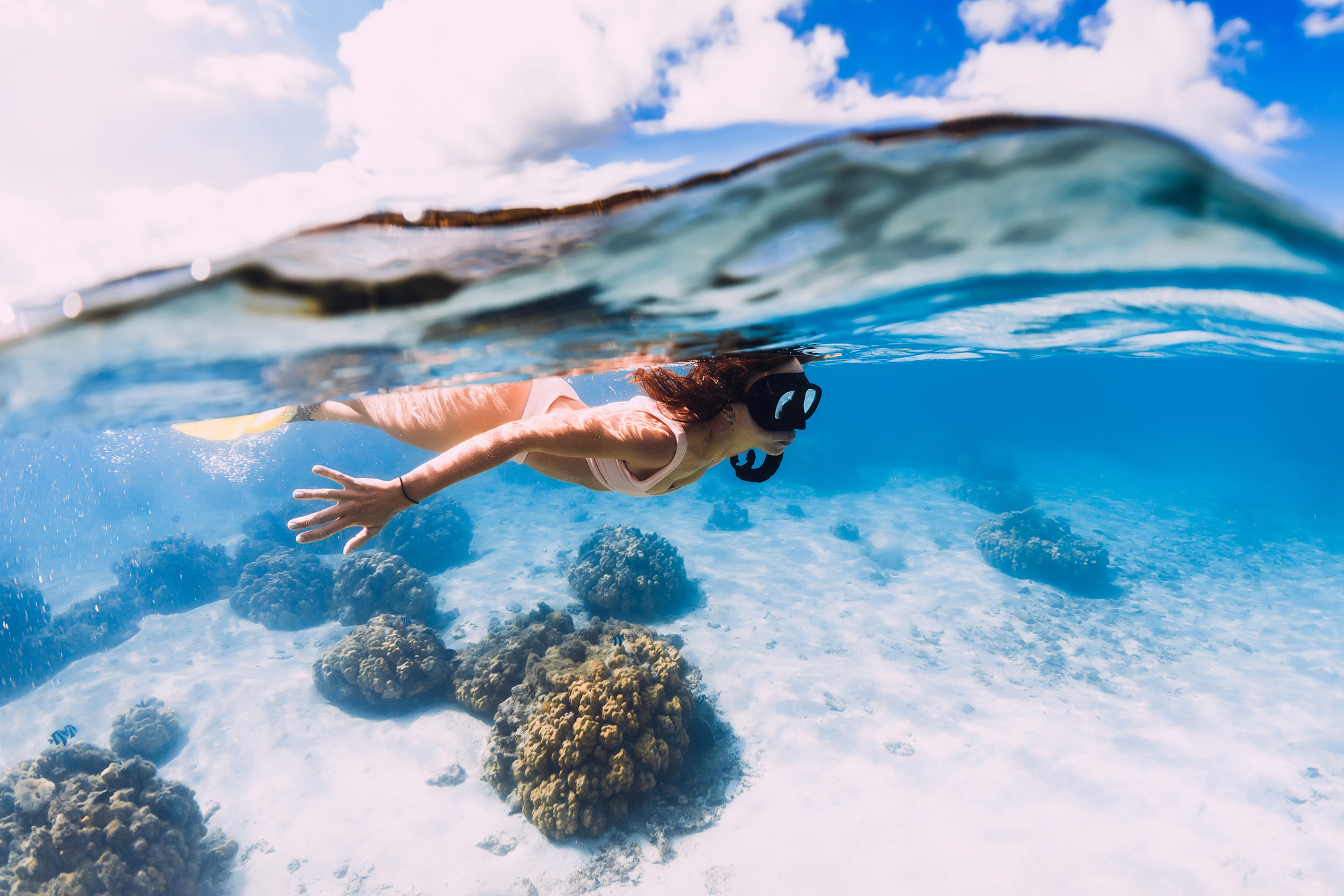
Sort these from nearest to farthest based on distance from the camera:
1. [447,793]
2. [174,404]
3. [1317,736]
Result: [174,404], [447,793], [1317,736]

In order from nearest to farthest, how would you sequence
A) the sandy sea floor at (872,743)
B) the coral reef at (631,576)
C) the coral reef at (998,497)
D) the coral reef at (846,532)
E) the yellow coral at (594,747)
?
1. the sandy sea floor at (872,743)
2. the yellow coral at (594,747)
3. the coral reef at (631,576)
4. the coral reef at (846,532)
5. the coral reef at (998,497)

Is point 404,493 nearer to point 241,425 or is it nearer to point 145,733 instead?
point 241,425

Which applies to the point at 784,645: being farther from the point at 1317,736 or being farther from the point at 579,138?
the point at 579,138

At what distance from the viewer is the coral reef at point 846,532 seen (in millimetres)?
20328

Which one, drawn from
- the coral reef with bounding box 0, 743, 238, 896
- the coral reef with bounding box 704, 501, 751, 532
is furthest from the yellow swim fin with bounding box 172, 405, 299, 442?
the coral reef with bounding box 704, 501, 751, 532

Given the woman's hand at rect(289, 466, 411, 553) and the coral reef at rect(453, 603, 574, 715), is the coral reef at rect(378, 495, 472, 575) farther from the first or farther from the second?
the woman's hand at rect(289, 466, 411, 553)

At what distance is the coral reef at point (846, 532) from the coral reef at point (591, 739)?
13344 millimetres

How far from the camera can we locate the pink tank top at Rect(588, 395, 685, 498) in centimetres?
353

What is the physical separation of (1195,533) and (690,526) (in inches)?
934

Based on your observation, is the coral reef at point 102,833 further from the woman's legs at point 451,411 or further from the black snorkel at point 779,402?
the black snorkel at point 779,402

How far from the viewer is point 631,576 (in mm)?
13180

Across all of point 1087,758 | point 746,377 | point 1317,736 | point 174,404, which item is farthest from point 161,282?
point 1317,736

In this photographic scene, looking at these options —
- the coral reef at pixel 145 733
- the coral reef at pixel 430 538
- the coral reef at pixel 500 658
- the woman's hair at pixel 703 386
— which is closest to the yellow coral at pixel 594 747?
the coral reef at pixel 500 658

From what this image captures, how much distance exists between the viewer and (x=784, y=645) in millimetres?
11711
